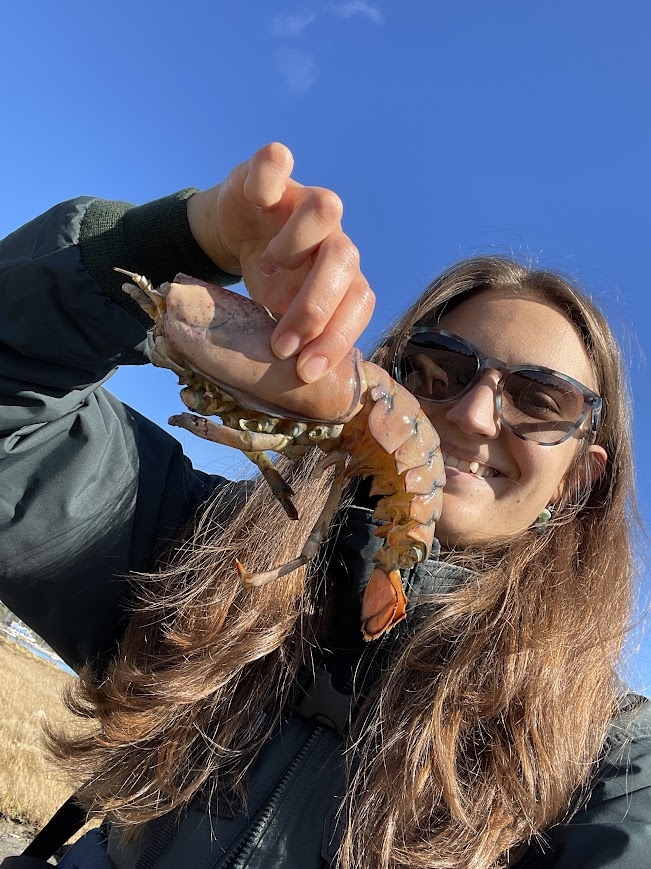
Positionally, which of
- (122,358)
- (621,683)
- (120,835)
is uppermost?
(122,358)

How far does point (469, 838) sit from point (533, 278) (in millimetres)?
2716

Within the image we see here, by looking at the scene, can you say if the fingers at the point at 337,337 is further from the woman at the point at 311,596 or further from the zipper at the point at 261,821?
the zipper at the point at 261,821

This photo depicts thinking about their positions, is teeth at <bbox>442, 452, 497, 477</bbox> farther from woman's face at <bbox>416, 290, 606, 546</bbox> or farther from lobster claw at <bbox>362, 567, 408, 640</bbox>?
lobster claw at <bbox>362, 567, 408, 640</bbox>

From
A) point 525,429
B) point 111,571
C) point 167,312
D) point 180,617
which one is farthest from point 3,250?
point 525,429

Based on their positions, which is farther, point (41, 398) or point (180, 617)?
point (180, 617)

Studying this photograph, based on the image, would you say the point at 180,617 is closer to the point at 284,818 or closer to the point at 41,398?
the point at 284,818

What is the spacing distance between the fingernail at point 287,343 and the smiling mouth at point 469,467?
53.3 inches

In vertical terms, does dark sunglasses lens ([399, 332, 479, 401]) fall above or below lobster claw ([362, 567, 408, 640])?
above

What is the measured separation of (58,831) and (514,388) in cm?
279

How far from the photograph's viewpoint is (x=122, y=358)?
212 cm

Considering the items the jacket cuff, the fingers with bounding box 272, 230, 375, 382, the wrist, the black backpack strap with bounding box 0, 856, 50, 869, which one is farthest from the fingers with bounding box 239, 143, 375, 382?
the black backpack strap with bounding box 0, 856, 50, 869

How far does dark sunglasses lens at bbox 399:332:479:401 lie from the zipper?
1.61 m

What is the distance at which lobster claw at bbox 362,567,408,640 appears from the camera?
1753 millimetres

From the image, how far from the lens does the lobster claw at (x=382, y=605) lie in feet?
5.75
